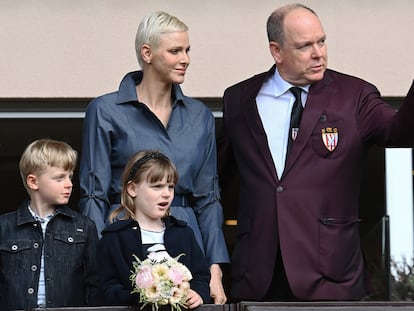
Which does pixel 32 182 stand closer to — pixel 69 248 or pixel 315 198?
pixel 69 248

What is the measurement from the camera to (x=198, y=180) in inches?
258

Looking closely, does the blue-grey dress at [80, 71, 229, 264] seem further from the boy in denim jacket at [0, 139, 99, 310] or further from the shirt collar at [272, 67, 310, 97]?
the shirt collar at [272, 67, 310, 97]

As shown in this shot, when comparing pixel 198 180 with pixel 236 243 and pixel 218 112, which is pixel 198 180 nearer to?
pixel 236 243

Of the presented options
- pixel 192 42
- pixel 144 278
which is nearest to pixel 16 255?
pixel 144 278

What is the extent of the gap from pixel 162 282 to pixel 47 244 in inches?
33.9

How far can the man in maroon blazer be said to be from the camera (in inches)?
251

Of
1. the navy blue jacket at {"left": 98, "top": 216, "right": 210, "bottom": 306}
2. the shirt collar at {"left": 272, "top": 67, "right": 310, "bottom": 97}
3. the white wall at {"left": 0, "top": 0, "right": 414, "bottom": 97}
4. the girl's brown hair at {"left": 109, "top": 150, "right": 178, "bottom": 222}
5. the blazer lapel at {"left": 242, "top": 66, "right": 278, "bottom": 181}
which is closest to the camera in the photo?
the navy blue jacket at {"left": 98, "top": 216, "right": 210, "bottom": 306}

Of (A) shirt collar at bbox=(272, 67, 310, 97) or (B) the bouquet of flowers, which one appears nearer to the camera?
(B) the bouquet of flowers

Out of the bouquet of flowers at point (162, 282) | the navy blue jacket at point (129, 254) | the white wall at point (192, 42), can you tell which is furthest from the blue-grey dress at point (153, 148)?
the white wall at point (192, 42)

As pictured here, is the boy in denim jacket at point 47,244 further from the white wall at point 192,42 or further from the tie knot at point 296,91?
the white wall at point 192,42

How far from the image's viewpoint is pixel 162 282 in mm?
5520

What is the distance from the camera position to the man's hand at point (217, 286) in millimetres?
6219

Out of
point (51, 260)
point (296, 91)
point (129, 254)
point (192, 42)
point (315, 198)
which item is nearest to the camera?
point (129, 254)

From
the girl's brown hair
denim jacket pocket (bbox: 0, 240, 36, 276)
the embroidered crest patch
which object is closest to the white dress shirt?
the embroidered crest patch
